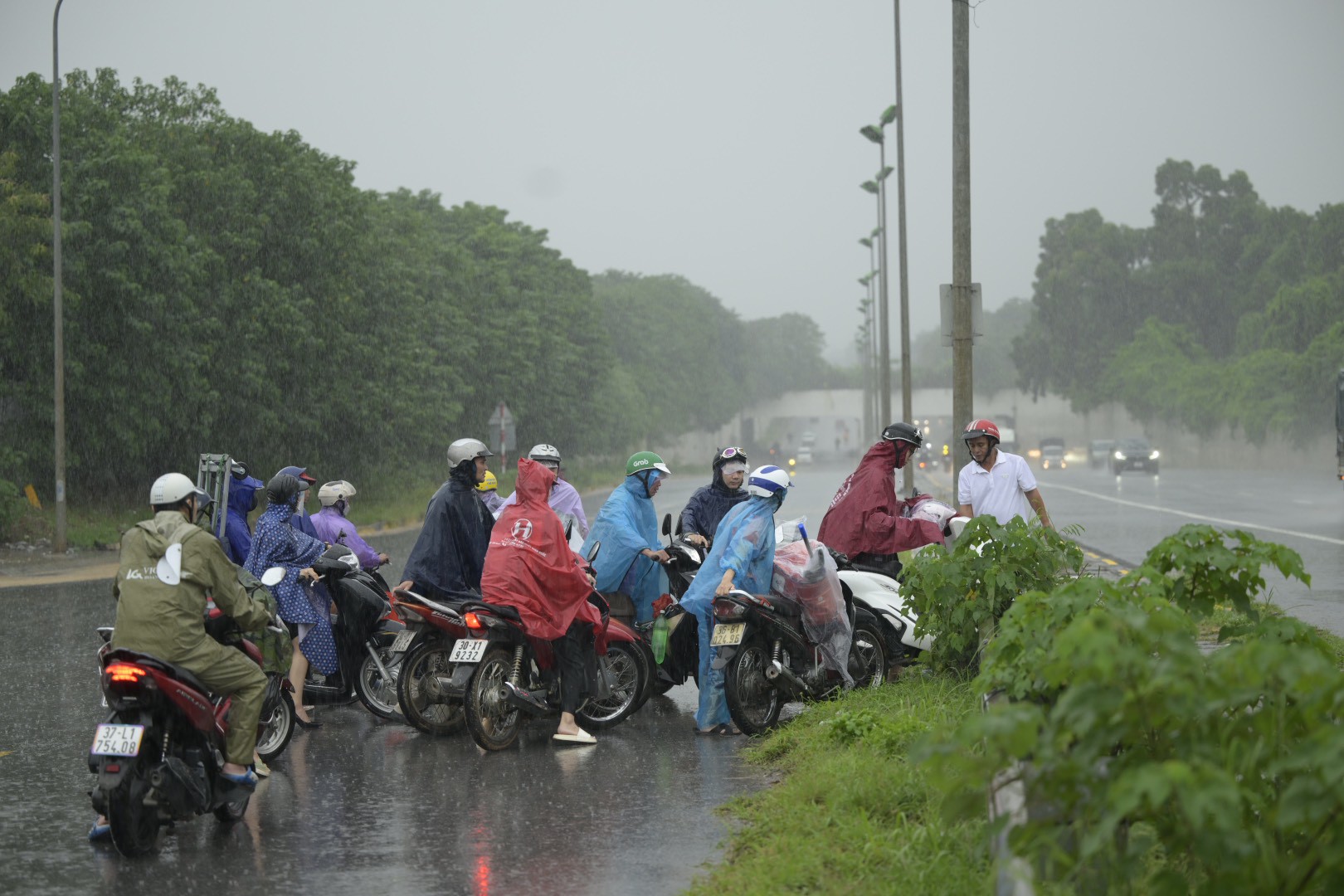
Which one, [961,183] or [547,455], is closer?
[547,455]

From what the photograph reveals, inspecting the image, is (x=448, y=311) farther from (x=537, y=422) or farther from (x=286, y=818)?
(x=286, y=818)

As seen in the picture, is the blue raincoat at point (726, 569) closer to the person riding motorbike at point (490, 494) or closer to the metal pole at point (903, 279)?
the person riding motorbike at point (490, 494)

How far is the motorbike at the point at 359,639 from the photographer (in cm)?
983

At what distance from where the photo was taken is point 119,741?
6.30 meters

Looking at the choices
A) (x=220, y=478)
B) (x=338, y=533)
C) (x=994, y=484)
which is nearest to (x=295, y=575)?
(x=338, y=533)

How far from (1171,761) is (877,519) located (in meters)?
6.83

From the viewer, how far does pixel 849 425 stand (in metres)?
173

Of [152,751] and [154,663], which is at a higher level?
[154,663]

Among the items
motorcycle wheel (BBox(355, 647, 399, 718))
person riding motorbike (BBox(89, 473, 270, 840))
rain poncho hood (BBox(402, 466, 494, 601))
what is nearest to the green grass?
rain poncho hood (BBox(402, 466, 494, 601))

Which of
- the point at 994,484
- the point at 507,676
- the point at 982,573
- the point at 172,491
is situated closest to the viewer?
the point at 172,491

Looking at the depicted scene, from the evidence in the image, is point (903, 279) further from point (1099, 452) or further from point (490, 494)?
point (1099, 452)

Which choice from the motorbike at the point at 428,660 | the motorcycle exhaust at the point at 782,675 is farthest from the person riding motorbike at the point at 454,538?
the motorcycle exhaust at the point at 782,675

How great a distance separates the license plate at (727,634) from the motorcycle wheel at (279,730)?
96.7 inches

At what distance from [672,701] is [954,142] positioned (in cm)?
819
